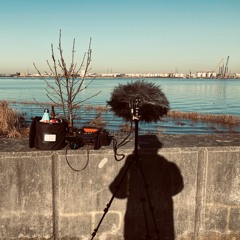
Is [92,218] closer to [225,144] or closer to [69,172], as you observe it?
[69,172]

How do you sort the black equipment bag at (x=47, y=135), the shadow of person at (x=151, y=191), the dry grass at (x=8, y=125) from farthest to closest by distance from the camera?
the dry grass at (x=8, y=125) → the shadow of person at (x=151, y=191) → the black equipment bag at (x=47, y=135)

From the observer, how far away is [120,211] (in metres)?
3.80

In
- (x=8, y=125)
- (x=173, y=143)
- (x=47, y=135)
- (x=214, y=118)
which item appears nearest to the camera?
(x=47, y=135)

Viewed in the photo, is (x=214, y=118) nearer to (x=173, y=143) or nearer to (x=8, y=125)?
(x=8, y=125)

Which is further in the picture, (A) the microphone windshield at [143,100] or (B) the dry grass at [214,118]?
(B) the dry grass at [214,118]

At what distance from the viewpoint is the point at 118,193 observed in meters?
3.79

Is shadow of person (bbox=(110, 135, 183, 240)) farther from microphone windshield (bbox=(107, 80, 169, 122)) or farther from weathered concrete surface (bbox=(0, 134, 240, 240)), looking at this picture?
microphone windshield (bbox=(107, 80, 169, 122))

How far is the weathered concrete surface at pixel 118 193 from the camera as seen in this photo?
3.58 meters

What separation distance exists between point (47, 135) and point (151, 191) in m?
1.48

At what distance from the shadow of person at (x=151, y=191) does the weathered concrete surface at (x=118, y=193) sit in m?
0.01

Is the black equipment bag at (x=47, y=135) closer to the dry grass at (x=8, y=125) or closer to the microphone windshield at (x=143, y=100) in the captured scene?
the microphone windshield at (x=143, y=100)

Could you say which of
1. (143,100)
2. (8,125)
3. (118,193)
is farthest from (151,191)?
(8,125)

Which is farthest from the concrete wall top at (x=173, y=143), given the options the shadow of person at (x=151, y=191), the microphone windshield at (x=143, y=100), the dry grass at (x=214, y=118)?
the dry grass at (x=214, y=118)

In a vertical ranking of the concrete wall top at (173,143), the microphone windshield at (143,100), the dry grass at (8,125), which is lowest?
the dry grass at (8,125)
